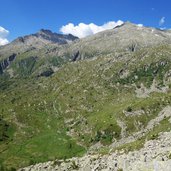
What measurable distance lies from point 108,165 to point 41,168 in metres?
43.6

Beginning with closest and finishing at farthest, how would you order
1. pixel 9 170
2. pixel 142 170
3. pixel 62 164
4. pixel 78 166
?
pixel 142 170, pixel 78 166, pixel 62 164, pixel 9 170

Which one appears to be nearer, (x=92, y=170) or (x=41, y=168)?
(x=92, y=170)

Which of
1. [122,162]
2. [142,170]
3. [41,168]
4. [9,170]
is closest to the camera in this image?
[142,170]

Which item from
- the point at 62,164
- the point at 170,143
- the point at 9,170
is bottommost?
the point at 9,170

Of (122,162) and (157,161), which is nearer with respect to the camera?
(157,161)

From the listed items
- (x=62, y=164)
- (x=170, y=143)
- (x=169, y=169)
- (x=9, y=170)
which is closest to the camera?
(x=169, y=169)

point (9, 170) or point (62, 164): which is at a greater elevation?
point (62, 164)

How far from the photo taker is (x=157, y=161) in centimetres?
5844

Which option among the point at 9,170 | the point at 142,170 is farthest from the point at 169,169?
the point at 9,170

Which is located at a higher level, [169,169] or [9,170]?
[169,169]

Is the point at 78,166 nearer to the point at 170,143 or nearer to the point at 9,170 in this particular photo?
the point at 170,143

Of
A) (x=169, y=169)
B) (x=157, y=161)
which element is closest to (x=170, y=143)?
(x=157, y=161)

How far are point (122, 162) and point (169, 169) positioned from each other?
19.2 metres

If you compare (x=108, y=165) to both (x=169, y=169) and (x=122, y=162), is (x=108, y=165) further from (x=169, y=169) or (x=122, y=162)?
(x=169, y=169)
